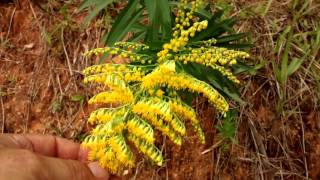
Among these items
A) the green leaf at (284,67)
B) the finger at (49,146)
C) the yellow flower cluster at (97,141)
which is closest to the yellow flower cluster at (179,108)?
the yellow flower cluster at (97,141)

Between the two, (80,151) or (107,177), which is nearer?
(107,177)

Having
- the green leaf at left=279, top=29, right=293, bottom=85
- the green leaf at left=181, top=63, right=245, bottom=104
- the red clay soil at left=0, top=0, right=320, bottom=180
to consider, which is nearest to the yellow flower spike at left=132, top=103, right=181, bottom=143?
the green leaf at left=181, top=63, right=245, bottom=104

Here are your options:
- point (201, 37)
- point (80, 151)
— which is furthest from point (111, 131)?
point (201, 37)

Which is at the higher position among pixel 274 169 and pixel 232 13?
pixel 232 13

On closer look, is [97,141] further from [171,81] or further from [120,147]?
[171,81]

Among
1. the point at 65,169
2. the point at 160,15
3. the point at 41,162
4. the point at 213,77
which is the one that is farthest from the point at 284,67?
the point at 41,162

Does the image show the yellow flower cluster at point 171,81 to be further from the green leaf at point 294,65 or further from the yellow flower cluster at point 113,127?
the green leaf at point 294,65

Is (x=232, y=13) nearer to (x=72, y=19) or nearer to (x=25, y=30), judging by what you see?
(x=72, y=19)
